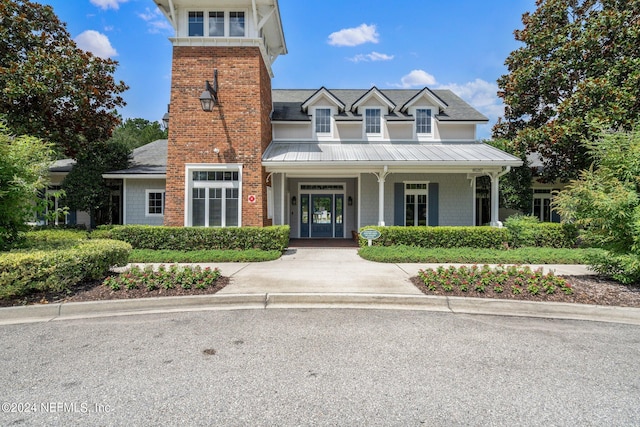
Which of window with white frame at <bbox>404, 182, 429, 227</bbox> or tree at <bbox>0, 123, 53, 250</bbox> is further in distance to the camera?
window with white frame at <bbox>404, 182, 429, 227</bbox>

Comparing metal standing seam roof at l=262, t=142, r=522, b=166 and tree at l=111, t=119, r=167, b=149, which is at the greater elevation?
tree at l=111, t=119, r=167, b=149

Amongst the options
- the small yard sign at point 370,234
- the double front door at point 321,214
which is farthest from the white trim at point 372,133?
the small yard sign at point 370,234

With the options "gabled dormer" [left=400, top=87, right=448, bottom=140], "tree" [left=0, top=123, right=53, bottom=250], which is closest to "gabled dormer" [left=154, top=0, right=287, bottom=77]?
"gabled dormer" [left=400, top=87, right=448, bottom=140]

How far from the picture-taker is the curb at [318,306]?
5.06m

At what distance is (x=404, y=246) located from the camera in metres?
11.1

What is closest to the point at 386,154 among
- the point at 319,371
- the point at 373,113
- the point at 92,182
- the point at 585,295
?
the point at 373,113

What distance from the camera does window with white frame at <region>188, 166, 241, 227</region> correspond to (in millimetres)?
12164

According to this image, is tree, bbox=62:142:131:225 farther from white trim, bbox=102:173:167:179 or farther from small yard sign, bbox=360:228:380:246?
small yard sign, bbox=360:228:380:246

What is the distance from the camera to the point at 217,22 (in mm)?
12117

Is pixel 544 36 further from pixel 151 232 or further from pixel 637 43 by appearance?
pixel 151 232

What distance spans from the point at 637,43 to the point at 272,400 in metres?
17.2

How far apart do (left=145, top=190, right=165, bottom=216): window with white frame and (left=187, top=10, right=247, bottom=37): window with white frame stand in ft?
22.3

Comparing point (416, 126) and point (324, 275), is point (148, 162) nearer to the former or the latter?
point (324, 275)

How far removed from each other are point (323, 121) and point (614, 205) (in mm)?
11346
